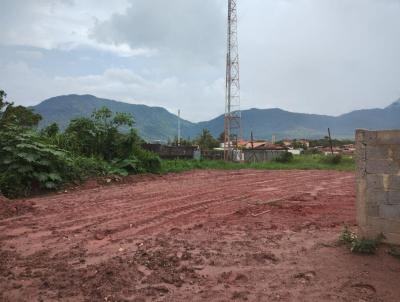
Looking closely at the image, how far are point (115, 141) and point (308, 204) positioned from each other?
29.3ft

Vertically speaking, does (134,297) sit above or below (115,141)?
below

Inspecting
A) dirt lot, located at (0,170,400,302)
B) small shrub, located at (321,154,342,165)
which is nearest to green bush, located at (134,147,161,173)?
dirt lot, located at (0,170,400,302)

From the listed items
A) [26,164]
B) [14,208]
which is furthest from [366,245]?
[26,164]

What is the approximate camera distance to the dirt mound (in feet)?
26.7

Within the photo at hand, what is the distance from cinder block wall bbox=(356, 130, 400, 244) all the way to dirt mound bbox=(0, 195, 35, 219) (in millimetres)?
6506

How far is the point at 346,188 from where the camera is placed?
43.0ft

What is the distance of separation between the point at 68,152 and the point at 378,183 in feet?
34.9

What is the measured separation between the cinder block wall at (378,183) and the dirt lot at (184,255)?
37cm

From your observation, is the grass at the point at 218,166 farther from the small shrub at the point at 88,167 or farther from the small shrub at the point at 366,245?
the small shrub at the point at 366,245

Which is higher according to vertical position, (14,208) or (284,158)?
(284,158)

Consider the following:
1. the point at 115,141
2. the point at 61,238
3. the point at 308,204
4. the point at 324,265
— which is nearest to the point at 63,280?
the point at 61,238

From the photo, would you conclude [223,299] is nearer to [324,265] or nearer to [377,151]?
[324,265]

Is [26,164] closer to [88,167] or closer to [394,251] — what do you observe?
[88,167]

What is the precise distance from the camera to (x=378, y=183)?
17.7 feet
